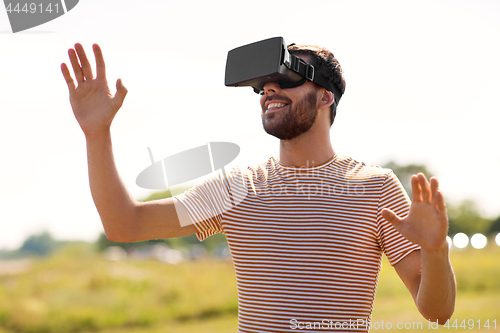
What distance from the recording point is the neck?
8.71 feet

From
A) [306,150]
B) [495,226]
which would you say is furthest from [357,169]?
[495,226]

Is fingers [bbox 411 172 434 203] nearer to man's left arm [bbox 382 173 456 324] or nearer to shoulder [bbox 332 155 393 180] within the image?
man's left arm [bbox 382 173 456 324]

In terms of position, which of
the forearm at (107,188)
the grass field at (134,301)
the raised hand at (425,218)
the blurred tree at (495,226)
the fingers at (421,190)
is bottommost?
the blurred tree at (495,226)

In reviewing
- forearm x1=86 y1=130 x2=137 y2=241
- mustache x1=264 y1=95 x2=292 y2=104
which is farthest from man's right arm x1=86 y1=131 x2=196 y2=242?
mustache x1=264 y1=95 x2=292 y2=104

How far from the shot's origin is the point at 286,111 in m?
2.57

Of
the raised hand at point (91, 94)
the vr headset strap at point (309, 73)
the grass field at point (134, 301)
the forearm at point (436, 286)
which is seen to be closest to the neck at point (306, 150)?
the vr headset strap at point (309, 73)

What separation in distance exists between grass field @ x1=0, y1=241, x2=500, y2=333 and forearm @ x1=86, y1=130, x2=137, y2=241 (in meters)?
11.2

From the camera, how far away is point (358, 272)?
2355 millimetres

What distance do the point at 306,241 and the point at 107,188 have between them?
941 mm

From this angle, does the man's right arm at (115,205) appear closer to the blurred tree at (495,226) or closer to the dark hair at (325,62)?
the dark hair at (325,62)

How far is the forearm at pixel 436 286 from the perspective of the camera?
204cm

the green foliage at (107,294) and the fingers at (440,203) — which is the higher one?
the fingers at (440,203)

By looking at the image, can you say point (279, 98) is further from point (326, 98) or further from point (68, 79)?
point (68, 79)

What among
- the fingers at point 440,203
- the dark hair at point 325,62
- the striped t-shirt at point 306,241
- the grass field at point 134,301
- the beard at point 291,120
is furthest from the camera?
the grass field at point 134,301
